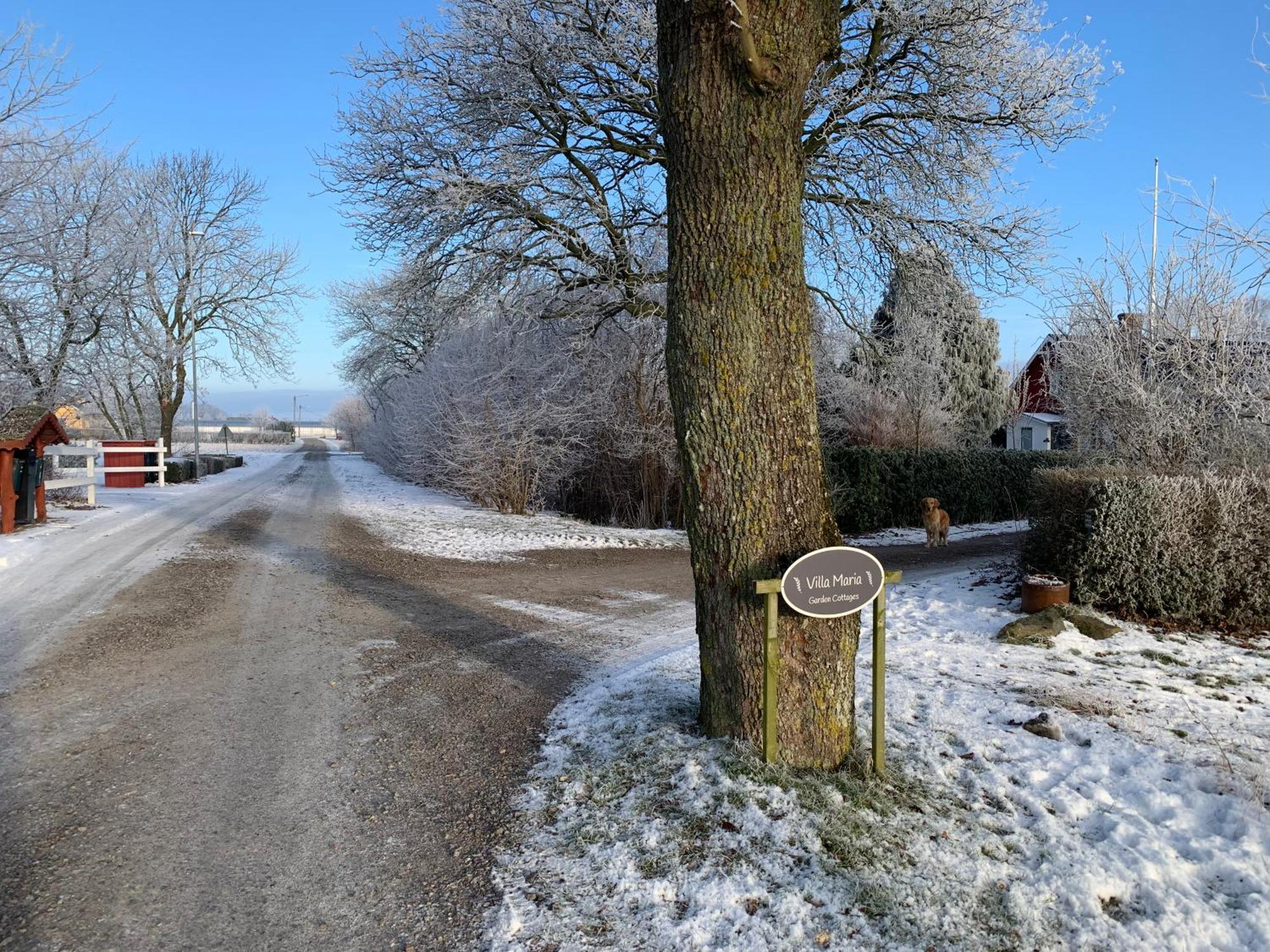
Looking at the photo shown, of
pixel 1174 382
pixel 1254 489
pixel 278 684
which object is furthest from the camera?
pixel 1174 382

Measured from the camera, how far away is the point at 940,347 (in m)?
23.9

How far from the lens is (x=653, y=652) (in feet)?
22.1

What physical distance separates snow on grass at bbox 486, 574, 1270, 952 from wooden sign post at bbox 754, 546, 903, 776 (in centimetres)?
24

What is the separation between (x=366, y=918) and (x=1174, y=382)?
436 inches

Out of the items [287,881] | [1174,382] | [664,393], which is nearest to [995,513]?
[664,393]

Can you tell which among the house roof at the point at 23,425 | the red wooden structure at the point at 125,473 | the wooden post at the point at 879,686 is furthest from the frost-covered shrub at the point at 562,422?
the wooden post at the point at 879,686

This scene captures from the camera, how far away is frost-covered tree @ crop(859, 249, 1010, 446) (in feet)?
39.3

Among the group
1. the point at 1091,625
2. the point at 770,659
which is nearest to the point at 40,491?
the point at 770,659

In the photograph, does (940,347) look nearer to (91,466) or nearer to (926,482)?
(926,482)

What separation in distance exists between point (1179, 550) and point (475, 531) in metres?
10.9

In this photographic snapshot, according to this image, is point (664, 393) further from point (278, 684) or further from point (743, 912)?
point (743, 912)

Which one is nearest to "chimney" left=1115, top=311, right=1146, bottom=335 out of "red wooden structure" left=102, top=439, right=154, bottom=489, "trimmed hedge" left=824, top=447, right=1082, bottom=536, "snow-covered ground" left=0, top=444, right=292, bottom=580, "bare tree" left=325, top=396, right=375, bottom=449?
"trimmed hedge" left=824, top=447, right=1082, bottom=536

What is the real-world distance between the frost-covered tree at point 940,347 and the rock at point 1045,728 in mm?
8588

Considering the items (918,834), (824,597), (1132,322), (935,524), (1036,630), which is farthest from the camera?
(935,524)
